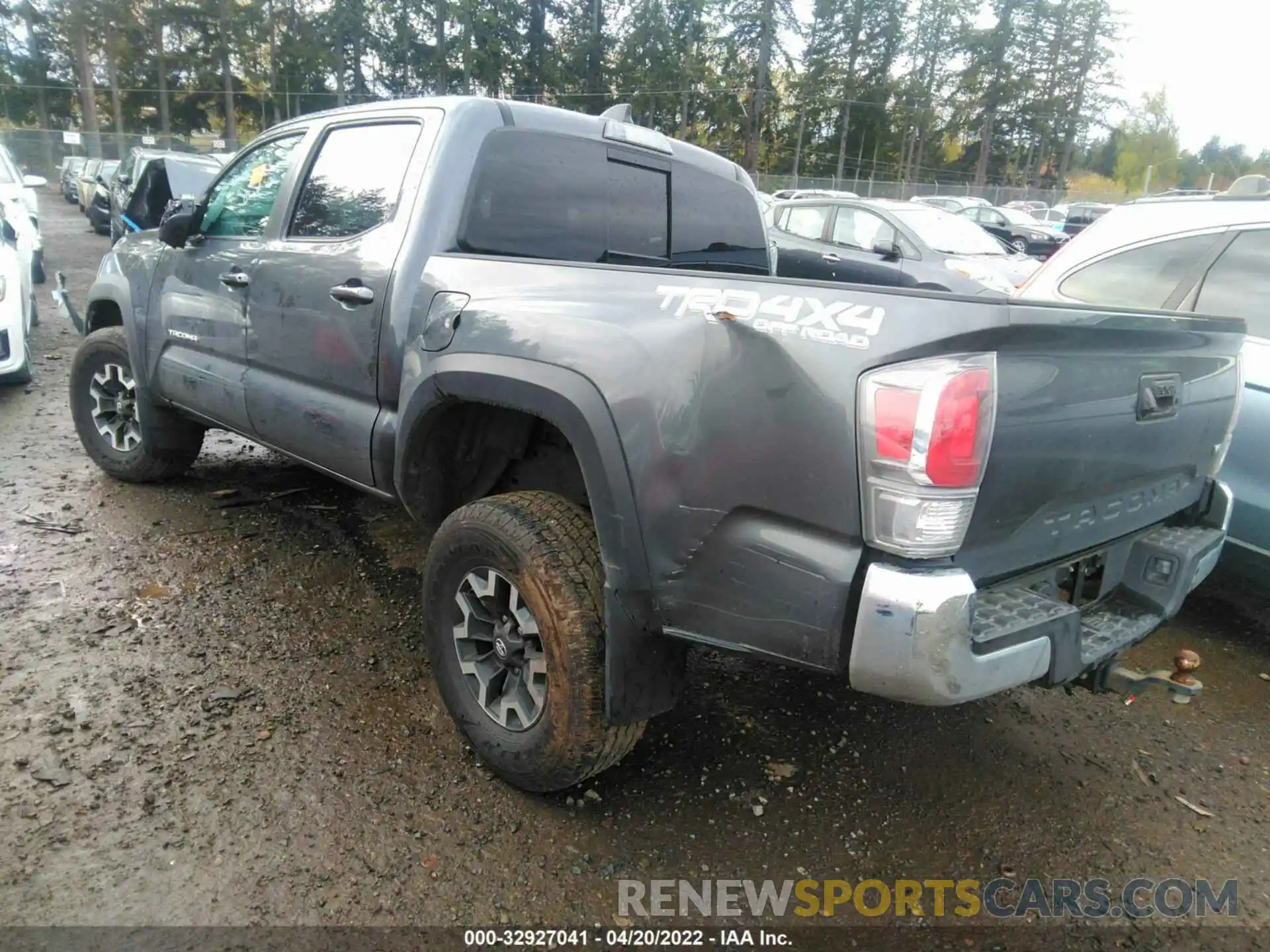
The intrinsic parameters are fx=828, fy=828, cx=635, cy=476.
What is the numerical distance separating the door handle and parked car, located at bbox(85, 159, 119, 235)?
15.3 metres

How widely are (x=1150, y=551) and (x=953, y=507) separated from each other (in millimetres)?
1097

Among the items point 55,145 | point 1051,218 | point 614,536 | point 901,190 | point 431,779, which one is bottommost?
point 431,779

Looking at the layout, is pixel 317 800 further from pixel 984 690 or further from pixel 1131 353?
pixel 1131 353

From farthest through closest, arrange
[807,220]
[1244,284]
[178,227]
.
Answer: [807,220] < [178,227] < [1244,284]

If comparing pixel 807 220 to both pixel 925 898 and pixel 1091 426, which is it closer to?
pixel 1091 426

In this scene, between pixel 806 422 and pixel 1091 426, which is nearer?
pixel 806 422

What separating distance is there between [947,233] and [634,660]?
9.63m

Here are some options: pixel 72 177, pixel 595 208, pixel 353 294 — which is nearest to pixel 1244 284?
pixel 595 208

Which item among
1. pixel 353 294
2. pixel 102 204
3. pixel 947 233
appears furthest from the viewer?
pixel 102 204

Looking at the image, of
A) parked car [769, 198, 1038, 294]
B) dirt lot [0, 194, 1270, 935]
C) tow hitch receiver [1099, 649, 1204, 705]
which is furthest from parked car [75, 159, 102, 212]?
tow hitch receiver [1099, 649, 1204, 705]

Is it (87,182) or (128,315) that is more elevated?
(87,182)

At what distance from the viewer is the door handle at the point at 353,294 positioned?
9.53 ft

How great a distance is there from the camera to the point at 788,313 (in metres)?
1.85

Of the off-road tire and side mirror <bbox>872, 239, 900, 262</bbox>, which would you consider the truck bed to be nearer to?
the off-road tire
